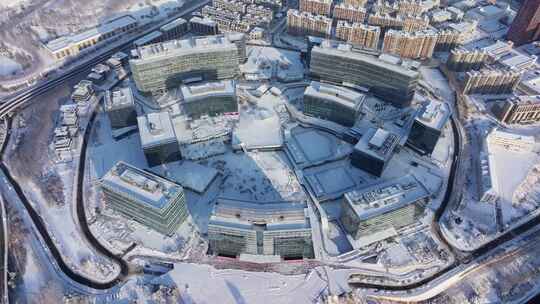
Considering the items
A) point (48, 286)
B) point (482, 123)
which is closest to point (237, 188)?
point (48, 286)

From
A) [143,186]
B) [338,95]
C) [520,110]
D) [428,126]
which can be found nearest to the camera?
[143,186]

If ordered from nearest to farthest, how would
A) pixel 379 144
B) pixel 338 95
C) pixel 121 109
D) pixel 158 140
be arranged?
Answer: 1. pixel 379 144
2. pixel 158 140
3. pixel 121 109
4. pixel 338 95

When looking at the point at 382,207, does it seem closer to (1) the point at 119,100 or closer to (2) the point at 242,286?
(2) the point at 242,286

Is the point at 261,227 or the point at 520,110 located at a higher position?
the point at 261,227

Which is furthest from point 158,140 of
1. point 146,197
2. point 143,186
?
point 146,197

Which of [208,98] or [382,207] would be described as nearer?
[382,207]

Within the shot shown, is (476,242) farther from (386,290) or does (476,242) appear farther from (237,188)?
(237,188)

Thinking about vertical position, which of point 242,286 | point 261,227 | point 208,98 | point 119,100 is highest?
point 119,100

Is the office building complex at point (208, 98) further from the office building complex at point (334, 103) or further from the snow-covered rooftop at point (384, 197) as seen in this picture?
the snow-covered rooftop at point (384, 197)
